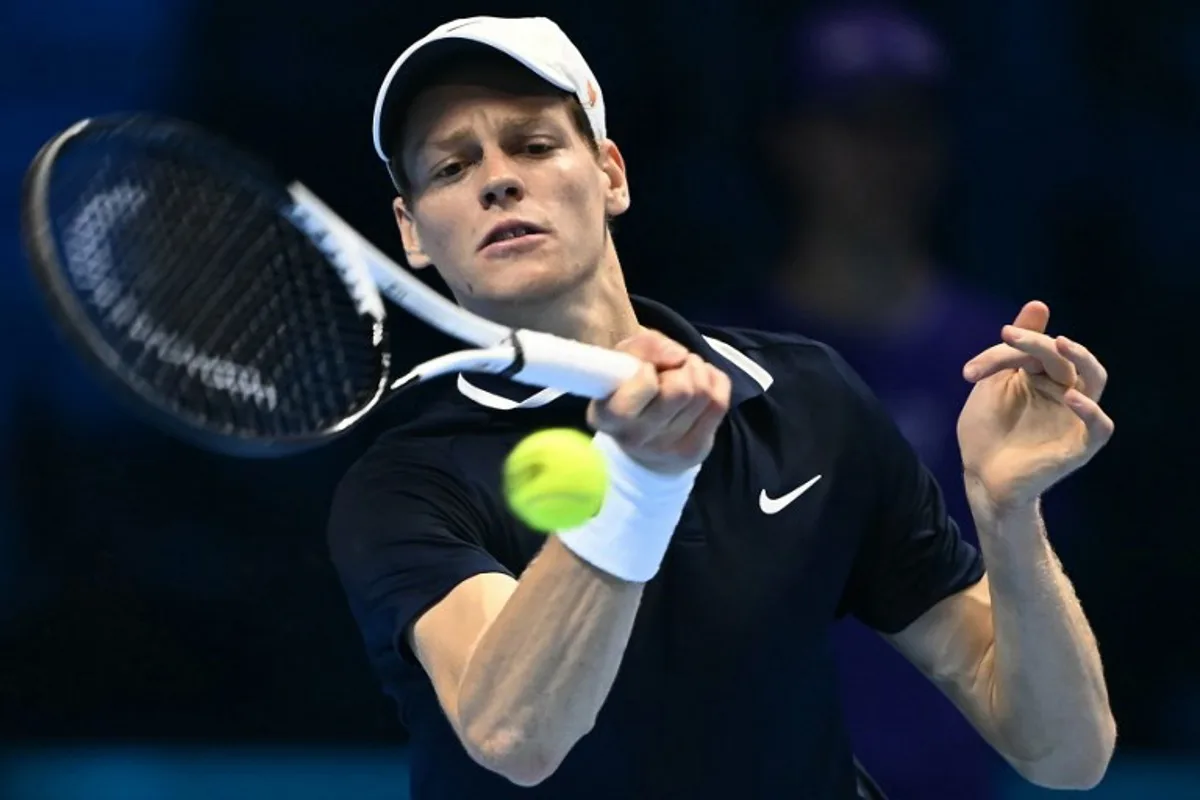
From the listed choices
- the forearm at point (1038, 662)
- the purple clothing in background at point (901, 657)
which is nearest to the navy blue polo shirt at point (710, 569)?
the forearm at point (1038, 662)

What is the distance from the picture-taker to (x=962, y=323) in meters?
2.60

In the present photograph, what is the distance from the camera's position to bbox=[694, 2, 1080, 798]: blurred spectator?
2453mm

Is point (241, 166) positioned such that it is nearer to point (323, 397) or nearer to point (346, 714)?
point (323, 397)

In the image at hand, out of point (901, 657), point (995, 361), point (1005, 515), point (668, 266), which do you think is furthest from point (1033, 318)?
point (668, 266)

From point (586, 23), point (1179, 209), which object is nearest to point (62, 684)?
point (586, 23)

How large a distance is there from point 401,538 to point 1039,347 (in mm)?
560

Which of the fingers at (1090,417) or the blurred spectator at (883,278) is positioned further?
the blurred spectator at (883,278)

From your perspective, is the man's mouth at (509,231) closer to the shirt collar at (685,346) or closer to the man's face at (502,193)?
the man's face at (502,193)

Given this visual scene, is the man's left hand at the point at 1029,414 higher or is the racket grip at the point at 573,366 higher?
the racket grip at the point at 573,366

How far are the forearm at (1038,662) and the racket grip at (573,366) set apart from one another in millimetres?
494

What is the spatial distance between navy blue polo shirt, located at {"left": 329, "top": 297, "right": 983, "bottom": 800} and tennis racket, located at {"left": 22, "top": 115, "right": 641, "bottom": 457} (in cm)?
14

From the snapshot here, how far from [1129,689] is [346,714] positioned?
3.93ft

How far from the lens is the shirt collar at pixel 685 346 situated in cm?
179

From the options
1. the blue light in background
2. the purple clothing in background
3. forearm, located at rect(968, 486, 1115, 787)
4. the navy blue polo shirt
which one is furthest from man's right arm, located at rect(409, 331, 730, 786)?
the blue light in background
